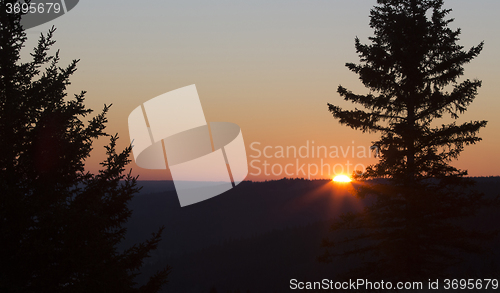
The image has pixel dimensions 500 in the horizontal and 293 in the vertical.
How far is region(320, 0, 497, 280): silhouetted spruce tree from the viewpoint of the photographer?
15.2 meters

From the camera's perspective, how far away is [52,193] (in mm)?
8711

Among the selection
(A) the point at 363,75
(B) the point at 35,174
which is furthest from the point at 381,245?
(B) the point at 35,174

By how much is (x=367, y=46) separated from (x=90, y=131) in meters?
12.0

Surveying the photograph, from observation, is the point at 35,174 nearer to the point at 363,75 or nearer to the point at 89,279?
the point at 89,279

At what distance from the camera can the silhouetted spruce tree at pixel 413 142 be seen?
50.0 ft

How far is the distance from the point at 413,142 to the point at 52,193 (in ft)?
42.7

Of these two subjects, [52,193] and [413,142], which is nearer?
[52,193]

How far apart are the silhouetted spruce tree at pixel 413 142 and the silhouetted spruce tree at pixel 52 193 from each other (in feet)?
31.3

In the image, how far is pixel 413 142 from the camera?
1558 centimetres

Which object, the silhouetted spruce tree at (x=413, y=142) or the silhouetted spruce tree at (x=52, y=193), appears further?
the silhouetted spruce tree at (x=413, y=142)

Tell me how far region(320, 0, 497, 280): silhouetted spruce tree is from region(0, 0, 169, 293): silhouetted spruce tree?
31.3 feet

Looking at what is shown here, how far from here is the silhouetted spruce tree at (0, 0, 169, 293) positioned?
802 centimetres

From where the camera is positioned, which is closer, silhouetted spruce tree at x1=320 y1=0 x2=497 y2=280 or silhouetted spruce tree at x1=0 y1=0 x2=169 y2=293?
silhouetted spruce tree at x1=0 y1=0 x2=169 y2=293

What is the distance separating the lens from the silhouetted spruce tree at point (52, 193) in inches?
316
